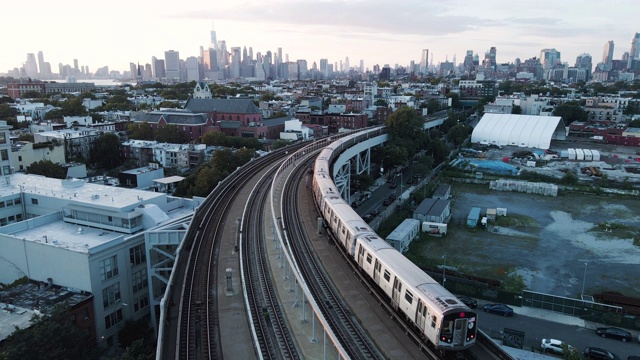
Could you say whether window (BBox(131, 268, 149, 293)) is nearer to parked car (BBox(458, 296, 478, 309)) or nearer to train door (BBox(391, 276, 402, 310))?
train door (BBox(391, 276, 402, 310))

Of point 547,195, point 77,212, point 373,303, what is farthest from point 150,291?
point 547,195

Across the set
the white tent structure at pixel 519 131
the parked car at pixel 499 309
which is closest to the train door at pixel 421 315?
the parked car at pixel 499 309

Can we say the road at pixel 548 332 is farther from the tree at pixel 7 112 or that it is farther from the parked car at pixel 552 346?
the tree at pixel 7 112

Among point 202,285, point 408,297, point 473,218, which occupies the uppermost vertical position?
point 408,297

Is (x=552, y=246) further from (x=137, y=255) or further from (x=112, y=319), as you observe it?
(x=112, y=319)

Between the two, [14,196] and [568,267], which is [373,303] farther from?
[14,196]

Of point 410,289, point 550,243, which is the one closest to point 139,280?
point 410,289
